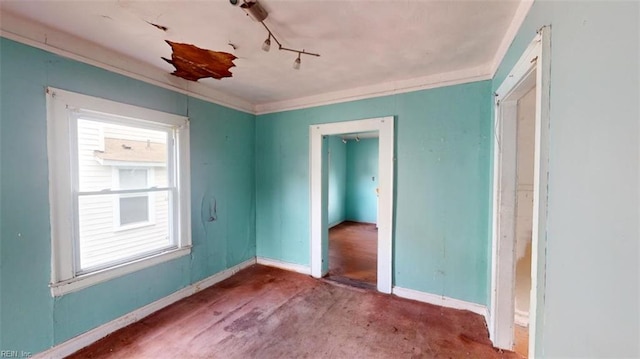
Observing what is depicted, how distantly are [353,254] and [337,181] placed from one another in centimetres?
279

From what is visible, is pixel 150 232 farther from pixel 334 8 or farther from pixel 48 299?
pixel 334 8

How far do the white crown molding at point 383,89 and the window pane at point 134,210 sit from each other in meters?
1.98

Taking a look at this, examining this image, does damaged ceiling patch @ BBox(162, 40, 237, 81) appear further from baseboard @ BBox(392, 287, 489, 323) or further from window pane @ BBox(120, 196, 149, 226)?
baseboard @ BBox(392, 287, 489, 323)

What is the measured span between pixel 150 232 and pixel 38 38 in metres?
1.76

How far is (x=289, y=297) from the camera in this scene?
2.84 metres

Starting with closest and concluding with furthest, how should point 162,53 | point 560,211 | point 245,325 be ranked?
point 560,211
point 162,53
point 245,325

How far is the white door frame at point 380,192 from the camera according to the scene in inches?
112

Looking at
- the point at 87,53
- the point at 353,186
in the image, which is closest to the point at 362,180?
the point at 353,186

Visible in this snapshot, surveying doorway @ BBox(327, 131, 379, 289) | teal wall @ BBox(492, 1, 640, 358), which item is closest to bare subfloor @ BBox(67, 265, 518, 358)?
teal wall @ BBox(492, 1, 640, 358)

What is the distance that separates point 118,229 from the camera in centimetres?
229

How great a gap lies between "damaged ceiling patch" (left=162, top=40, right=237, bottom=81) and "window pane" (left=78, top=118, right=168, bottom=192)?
70cm

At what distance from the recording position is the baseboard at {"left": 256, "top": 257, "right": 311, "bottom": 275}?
350cm

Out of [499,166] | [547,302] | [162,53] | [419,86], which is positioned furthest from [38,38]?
[499,166]

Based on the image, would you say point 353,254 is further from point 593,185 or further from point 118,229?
point 593,185
